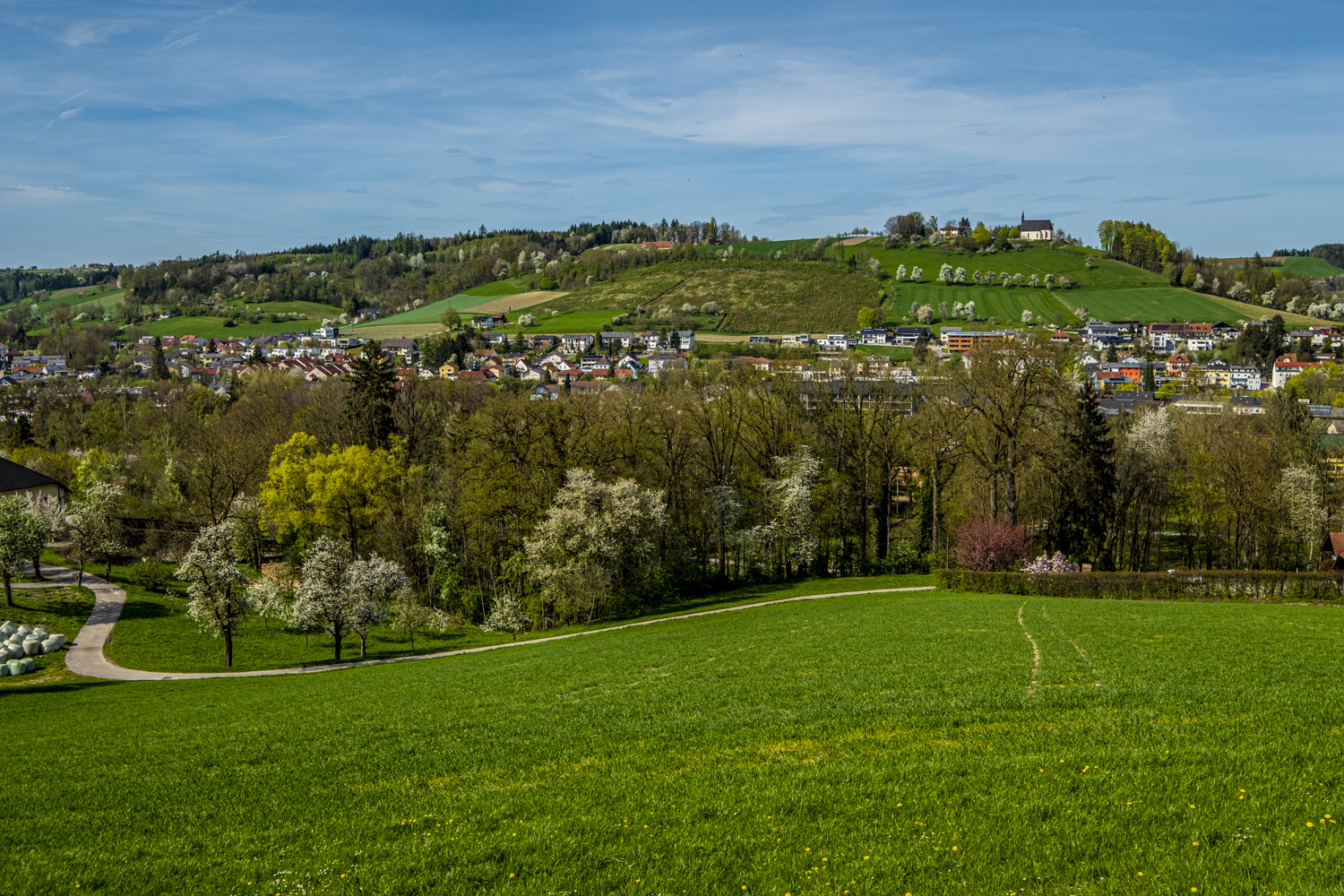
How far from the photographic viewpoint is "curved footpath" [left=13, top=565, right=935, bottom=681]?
33.0m

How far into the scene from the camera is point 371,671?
1209 inches

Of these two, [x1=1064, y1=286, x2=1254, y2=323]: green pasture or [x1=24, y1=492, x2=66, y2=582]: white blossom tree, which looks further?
[x1=1064, y1=286, x2=1254, y2=323]: green pasture

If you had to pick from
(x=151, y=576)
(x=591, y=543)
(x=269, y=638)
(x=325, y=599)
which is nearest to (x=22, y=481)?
(x=151, y=576)

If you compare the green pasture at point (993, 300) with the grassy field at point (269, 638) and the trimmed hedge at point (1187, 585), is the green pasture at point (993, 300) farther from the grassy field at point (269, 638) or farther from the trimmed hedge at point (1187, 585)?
the trimmed hedge at point (1187, 585)

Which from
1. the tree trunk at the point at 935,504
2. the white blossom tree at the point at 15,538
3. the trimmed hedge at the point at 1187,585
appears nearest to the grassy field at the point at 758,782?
the trimmed hedge at the point at 1187,585

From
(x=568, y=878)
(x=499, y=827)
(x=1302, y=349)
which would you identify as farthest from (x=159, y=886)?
(x=1302, y=349)

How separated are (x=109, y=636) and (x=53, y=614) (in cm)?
610

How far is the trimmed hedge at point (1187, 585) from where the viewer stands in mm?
33781

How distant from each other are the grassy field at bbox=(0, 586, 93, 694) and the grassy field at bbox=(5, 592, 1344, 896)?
50.6 feet

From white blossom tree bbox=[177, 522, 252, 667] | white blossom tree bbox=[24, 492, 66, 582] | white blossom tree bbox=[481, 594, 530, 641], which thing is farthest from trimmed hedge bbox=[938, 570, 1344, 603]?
white blossom tree bbox=[24, 492, 66, 582]

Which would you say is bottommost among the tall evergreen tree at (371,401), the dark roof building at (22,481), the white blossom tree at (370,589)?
the white blossom tree at (370,589)

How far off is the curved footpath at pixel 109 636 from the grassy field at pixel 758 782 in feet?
40.5

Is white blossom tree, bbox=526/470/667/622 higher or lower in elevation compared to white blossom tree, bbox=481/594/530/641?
higher

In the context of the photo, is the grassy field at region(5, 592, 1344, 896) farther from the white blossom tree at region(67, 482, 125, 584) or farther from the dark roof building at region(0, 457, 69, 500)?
the dark roof building at region(0, 457, 69, 500)
